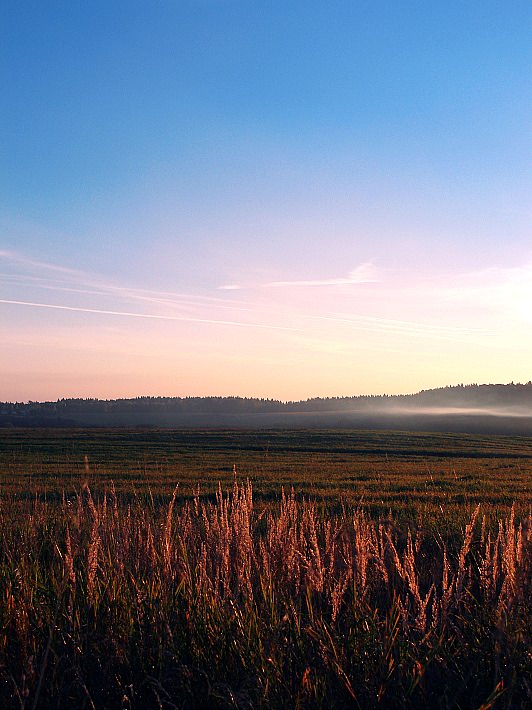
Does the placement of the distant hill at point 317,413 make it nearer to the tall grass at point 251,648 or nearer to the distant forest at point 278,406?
the distant forest at point 278,406

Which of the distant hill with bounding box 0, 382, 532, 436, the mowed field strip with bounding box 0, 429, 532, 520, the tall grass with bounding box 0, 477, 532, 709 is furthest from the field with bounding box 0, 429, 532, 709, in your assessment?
the distant hill with bounding box 0, 382, 532, 436

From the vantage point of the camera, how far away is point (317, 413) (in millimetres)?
138625

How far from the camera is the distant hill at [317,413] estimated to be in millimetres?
97750

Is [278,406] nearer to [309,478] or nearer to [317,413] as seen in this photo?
[317,413]

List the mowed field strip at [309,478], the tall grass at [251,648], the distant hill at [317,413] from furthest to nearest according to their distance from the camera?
1. the distant hill at [317,413]
2. the mowed field strip at [309,478]
3. the tall grass at [251,648]

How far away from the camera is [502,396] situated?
13562 cm

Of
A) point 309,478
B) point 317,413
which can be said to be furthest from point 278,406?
point 309,478

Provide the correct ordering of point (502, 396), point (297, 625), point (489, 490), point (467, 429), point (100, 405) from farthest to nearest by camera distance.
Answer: point (100, 405), point (502, 396), point (467, 429), point (489, 490), point (297, 625)

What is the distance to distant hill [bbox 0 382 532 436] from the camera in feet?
321

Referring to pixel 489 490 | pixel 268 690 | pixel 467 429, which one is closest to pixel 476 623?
pixel 268 690

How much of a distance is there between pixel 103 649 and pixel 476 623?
8.00 feet

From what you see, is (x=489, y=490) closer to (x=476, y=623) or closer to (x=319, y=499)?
(x=319, y=499)

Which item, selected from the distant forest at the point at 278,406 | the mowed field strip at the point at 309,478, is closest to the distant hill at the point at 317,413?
the distant forest at the point at 278,406

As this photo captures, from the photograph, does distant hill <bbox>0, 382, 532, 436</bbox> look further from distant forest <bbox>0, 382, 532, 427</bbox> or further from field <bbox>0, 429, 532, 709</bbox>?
field <bbox>0, 429, 532, 709</bbox>
